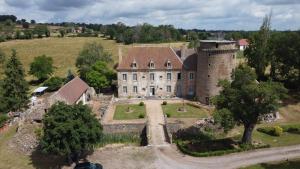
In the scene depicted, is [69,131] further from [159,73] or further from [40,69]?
[40,69]

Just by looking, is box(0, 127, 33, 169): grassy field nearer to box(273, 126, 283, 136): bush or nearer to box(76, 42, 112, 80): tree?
box(273, 126, 283, 136): bush

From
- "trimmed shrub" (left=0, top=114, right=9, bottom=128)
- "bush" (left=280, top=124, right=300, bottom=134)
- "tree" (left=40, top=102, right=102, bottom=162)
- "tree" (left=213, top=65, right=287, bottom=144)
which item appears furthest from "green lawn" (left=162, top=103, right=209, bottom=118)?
"trimmed shrub" (left=0, top=114, right=9, bottom=128)

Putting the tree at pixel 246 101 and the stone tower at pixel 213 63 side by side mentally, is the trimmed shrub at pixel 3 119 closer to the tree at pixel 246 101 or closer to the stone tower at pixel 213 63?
the tree at pixel 246 101

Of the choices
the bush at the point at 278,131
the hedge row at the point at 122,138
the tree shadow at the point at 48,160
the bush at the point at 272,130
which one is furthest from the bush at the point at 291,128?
the tree shadow at the point at 48,160

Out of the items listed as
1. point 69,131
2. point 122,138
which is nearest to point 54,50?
point 122,138

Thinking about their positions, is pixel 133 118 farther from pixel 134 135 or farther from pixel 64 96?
pixel 64 96
